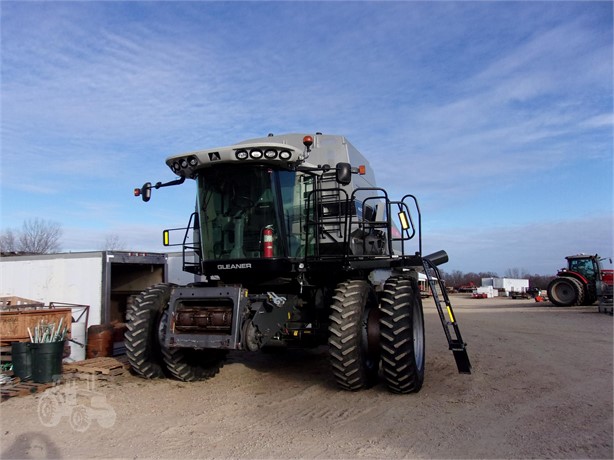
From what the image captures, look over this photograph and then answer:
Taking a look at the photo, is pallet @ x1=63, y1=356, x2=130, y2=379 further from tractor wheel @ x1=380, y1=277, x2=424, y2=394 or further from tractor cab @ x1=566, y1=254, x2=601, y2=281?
tractor cab @ x1=566, y1=254, x2=601, y2=281

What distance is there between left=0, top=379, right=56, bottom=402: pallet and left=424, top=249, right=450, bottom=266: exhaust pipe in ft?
20.8

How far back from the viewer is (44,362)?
7.82 metres

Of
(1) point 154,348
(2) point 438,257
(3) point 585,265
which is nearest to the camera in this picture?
(1) point 154,348

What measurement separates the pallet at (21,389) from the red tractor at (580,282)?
25.9 meters

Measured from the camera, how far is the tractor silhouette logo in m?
5.98

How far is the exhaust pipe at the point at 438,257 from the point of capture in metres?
9.09

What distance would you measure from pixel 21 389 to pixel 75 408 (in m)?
1.26

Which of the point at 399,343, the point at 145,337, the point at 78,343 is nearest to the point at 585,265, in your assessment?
the point at 399,343

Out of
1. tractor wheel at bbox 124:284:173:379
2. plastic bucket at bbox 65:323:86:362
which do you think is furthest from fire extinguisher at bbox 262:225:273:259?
plastic bucket at bbox 65:323:86:362

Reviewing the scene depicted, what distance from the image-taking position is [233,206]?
7512 mm

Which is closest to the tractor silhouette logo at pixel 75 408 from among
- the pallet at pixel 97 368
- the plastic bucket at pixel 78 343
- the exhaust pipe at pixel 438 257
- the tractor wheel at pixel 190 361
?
the pallet at pixel 97 368

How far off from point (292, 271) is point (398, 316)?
159 cm

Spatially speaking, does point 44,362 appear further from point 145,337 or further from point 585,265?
point 585,265

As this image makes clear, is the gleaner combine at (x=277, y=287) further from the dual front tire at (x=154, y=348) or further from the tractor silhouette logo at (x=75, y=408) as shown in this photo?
the tractor silhouette logo at (x=75, y=408)
